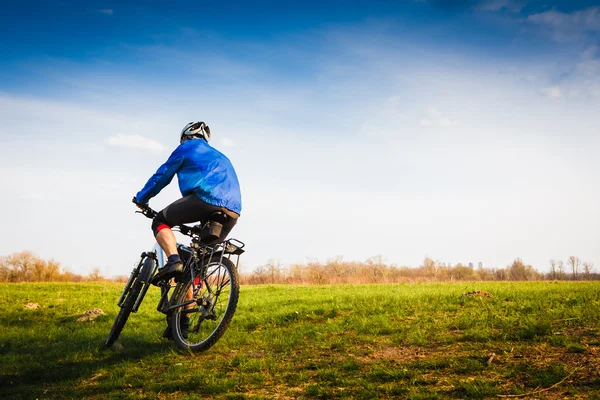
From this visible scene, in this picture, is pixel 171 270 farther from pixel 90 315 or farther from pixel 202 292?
pixel 90 315

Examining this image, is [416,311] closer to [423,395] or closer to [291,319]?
[291,319]

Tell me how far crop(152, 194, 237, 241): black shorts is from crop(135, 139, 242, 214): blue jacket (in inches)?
3.2

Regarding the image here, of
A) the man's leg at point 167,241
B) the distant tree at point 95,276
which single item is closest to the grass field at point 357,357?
the man's leg at point 167,241

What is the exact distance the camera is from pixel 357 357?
517 cm

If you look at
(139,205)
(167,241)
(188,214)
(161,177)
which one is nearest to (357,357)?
(188,214)

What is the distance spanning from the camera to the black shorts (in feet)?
19.2

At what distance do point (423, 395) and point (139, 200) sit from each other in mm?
4664

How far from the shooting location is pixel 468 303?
27.0 feet

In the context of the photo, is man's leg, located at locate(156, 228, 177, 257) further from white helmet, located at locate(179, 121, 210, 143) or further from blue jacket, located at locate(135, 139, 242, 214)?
white helmet, located at locate(179, 121, 210, 143)

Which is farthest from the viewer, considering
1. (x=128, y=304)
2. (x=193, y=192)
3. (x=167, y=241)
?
(x=128, y=304)

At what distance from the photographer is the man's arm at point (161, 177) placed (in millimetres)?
6066

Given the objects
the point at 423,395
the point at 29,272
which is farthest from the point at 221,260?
the point at 29,272

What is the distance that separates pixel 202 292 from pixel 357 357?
219 cm

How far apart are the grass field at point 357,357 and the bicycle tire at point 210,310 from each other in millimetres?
250
